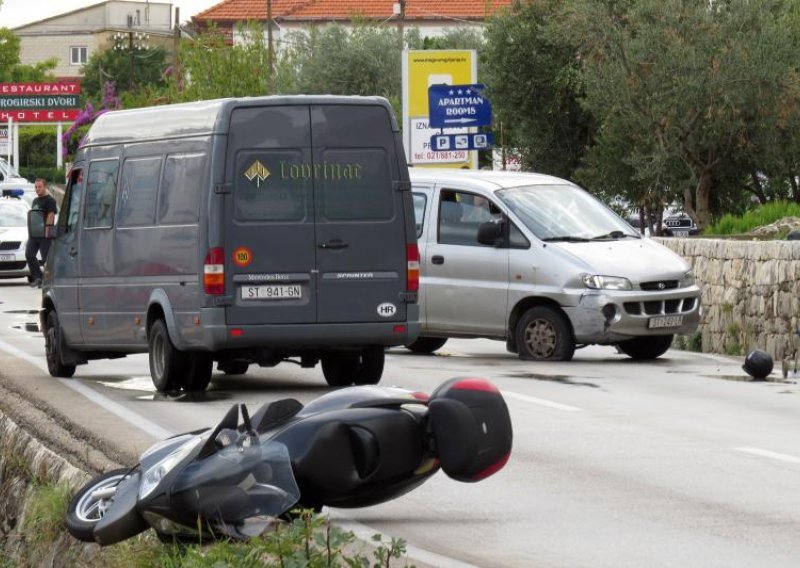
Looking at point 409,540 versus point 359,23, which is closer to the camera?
point 409,540

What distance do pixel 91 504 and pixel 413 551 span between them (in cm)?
138

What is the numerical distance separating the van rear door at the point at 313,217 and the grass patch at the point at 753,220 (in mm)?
11703

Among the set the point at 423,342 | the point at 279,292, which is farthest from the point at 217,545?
the point at 423,342

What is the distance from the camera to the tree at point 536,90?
50.7 meters

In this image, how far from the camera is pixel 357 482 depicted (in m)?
7.41

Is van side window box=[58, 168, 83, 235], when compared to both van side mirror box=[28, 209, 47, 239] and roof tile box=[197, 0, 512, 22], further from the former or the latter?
roof tile box=[197, 0, 512, 22]

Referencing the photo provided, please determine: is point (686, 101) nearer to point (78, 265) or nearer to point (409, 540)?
point (78, 265)

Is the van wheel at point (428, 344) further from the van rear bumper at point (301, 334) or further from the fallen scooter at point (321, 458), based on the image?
the fallen scooter at point (321, 458)

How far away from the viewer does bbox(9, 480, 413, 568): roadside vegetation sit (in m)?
6.73

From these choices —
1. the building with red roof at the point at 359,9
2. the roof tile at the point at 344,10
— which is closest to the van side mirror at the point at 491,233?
the building with red roof at the point at 359,9

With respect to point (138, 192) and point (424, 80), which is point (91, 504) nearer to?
point (138, 192)

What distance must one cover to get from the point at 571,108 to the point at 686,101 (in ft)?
32.8

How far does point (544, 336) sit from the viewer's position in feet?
63.2

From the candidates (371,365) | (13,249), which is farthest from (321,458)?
(13,249)
